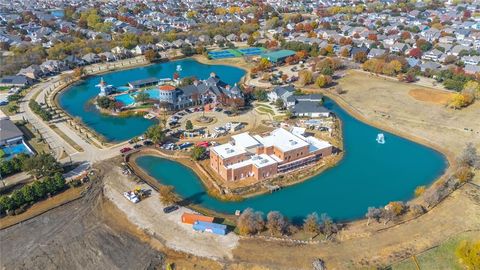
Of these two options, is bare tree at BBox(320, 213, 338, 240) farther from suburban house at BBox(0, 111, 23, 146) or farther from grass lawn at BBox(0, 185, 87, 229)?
suburban house at BBox(0, 111, 23, 146)

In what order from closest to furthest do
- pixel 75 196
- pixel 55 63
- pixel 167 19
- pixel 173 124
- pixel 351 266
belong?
pixel 351 266, pixel 75 196, pixel 173 124, pixel 55 63, pixel 167 19

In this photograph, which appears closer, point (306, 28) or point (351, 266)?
point (351, 266)

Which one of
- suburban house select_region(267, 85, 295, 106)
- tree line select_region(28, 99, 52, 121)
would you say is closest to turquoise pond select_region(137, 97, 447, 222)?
suburban house select_region(267, 85, 295, 106)

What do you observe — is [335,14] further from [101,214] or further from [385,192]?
[101,214]

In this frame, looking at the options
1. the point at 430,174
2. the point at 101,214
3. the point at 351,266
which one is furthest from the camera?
the point at 430,174

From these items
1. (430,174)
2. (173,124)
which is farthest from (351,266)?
(173,124)

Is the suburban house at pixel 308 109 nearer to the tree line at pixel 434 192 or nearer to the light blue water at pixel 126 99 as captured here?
the tree line at pixel 434 192

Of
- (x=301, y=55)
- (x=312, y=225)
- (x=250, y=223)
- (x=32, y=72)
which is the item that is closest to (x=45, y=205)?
(x=250, y=223)
